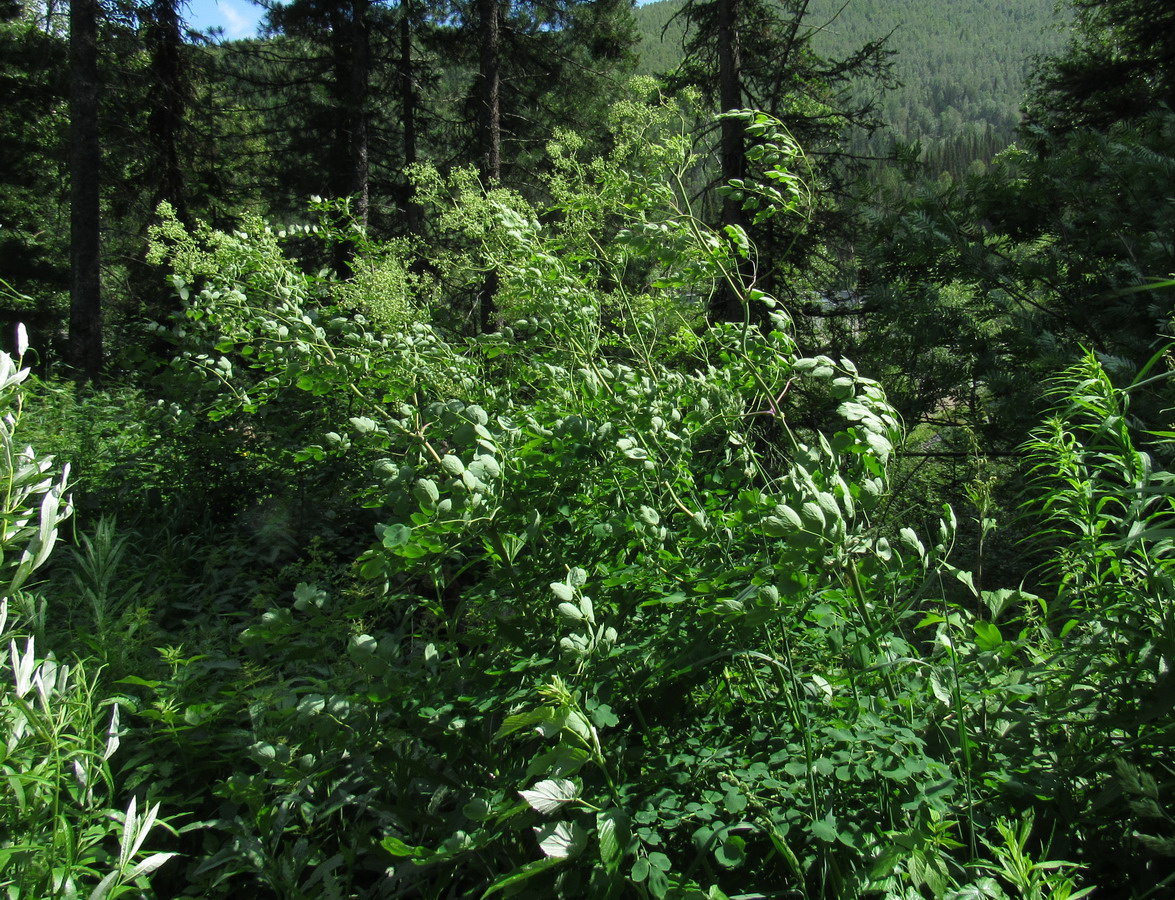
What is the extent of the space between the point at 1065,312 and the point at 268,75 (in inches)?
599

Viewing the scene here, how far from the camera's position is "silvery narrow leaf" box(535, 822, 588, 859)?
117cm

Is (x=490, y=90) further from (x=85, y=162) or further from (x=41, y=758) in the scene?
(x=41, y=758)

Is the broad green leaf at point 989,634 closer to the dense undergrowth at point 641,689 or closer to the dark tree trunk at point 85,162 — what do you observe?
the dense undergrowth at point 641,689

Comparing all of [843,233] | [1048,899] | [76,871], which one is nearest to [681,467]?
[1048,899]

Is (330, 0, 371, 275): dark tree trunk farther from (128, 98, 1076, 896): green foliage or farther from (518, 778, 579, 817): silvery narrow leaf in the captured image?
A: (518, 778, 579, 817): silvery narrow leaf

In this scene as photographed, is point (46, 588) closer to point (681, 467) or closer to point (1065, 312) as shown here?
point (681, 467)

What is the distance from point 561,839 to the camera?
1201 millimetres

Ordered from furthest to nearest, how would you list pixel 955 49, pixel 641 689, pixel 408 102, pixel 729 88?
pixel 955 49 < pixel 408 102 < pixel 729 88 < pixel 641 689

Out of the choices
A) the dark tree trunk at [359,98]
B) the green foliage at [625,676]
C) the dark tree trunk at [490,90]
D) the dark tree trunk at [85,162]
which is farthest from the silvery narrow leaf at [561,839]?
the dark tree trunk at [359,98]

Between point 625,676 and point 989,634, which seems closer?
point 989,634

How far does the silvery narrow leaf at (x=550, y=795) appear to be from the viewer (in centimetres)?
118

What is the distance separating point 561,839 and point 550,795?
0.07m

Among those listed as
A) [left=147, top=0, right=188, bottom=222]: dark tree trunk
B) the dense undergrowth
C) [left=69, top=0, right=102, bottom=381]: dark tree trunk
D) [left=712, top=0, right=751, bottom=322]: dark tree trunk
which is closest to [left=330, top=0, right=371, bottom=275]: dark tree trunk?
[left=147, top=0, right=188, bottom=222]: dark tree trunk

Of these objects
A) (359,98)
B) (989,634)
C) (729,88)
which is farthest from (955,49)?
(989,634)
